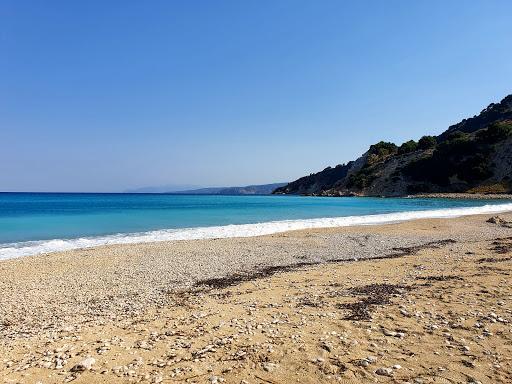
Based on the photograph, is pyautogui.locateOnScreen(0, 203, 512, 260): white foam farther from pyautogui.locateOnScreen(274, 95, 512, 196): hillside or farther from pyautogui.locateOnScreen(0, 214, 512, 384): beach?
pyautogui.locateOnScreen(274, 95, 512, 196): hillside

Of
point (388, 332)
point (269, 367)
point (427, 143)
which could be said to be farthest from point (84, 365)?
point (427, 143)

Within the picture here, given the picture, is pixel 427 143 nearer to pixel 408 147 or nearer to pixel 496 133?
pixel 408 147

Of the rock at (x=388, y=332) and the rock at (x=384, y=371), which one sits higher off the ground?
the rock at (x=388, y=332)

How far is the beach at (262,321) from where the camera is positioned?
21.1ft

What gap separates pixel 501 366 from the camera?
614 cm

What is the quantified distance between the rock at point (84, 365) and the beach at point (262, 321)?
0.07 ft

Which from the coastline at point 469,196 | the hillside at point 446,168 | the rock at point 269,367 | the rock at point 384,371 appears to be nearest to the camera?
the rock at point 384,371

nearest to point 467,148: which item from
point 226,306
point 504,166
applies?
point 504,166

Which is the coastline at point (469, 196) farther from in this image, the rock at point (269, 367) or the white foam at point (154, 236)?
the rock at point (269, 367)

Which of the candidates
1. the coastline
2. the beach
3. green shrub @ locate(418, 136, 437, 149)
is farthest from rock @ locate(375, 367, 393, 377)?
green shrub @ locate(418, 136, 437, 149)

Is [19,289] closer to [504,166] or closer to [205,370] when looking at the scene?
[205,370]

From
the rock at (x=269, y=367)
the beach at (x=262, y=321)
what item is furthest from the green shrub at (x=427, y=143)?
the rock at (x=269, y=367)

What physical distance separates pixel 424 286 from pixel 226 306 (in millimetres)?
5800

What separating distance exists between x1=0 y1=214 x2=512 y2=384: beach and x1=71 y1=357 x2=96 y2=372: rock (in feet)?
0.07
